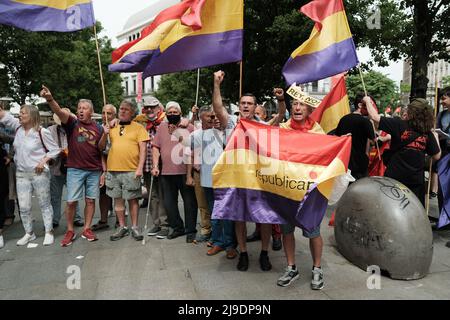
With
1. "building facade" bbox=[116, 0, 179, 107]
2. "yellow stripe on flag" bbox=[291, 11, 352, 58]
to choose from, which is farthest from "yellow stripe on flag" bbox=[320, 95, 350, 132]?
"building facade" bbox=[116, 0, 179, 107]

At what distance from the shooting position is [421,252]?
3.96 meters

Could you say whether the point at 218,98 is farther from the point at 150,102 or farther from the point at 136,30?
the point at 136,30

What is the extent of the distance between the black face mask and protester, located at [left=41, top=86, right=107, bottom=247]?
3.04 feet

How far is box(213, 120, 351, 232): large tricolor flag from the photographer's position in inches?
145

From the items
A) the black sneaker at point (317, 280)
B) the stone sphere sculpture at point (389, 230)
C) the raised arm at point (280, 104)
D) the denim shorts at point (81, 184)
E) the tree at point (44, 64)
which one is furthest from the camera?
the tree at point (44, 64)

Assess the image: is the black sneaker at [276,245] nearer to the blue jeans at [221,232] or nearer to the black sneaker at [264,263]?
the blue jeans at [221,232]

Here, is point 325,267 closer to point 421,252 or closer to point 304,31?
point 421,252

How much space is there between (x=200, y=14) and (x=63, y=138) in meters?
2.79

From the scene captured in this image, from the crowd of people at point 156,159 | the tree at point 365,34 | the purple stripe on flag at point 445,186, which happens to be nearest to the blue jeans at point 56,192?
the crowd of people at point 156,159

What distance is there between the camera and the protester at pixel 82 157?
545cm

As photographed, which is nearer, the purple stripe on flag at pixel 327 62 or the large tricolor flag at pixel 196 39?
the large tricolor flag at pixel 196 39

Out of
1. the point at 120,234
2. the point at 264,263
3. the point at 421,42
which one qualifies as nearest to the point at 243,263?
the point at 264,263

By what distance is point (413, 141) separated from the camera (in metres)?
4.93
